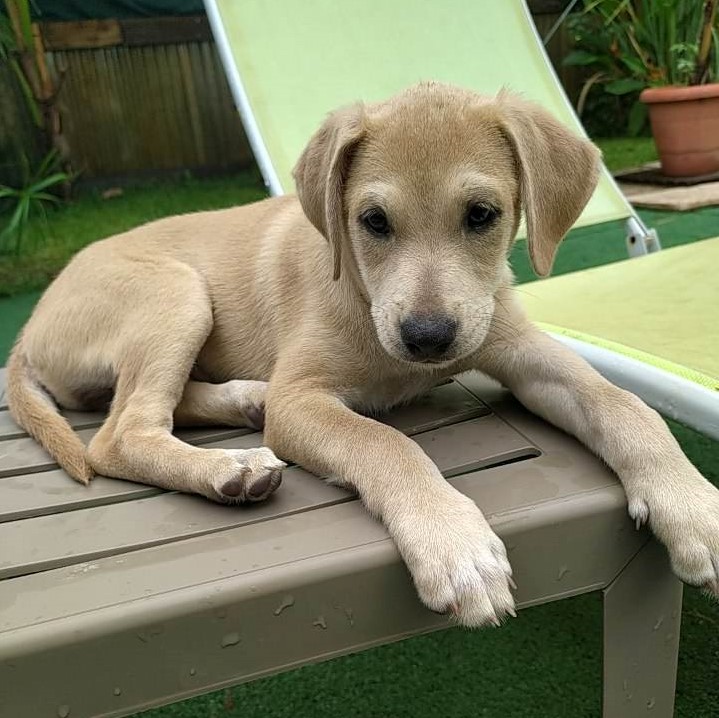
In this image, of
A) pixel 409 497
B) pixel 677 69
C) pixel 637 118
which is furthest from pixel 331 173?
pixel 637 118

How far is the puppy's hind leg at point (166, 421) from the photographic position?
62.5 inches

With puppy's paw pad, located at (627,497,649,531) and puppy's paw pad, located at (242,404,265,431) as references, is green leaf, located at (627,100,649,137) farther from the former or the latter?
puppy's paw pad, located at (627,497,649,531)

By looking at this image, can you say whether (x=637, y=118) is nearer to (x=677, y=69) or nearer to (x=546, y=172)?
(x=677, y=69)

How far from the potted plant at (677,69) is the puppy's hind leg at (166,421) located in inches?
194

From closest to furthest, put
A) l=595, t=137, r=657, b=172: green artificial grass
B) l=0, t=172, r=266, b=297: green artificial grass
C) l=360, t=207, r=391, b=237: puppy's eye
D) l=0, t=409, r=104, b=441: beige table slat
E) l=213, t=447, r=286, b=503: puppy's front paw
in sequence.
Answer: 1. l=213, t=447, r=286, b=503: puppy's front paw
2. l=360, t=207, r=391, b=237: puppy's eye
3. l=0, t=409, r=104, b=441: beige table slat
4. l=0, t=172, r=266, b=297: green artificial grass
5. l=595, t=137, r=657, b=172: green artificial grass

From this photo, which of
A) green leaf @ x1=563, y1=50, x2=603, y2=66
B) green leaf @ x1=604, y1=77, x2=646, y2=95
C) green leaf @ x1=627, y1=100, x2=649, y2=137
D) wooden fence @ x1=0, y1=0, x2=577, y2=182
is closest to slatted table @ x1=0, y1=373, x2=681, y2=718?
wooden fence @ x1=0, y1=0, x2=577, y2=182

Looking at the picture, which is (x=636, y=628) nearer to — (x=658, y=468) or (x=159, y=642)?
(x=658, y=468)

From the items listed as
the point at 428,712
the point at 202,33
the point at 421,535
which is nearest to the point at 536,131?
the point at 421,535

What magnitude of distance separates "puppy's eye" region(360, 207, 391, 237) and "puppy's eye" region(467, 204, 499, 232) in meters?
0.17

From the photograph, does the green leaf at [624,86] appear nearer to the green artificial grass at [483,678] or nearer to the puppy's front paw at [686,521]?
the green artificial grass at [483,678]

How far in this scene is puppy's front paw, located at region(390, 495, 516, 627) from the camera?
4.28 ft

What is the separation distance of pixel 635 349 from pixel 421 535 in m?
0.97

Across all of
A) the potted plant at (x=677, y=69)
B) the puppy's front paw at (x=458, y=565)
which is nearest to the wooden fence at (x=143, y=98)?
the potted plant at (x=677, y=69)

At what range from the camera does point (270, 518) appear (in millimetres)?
1524
